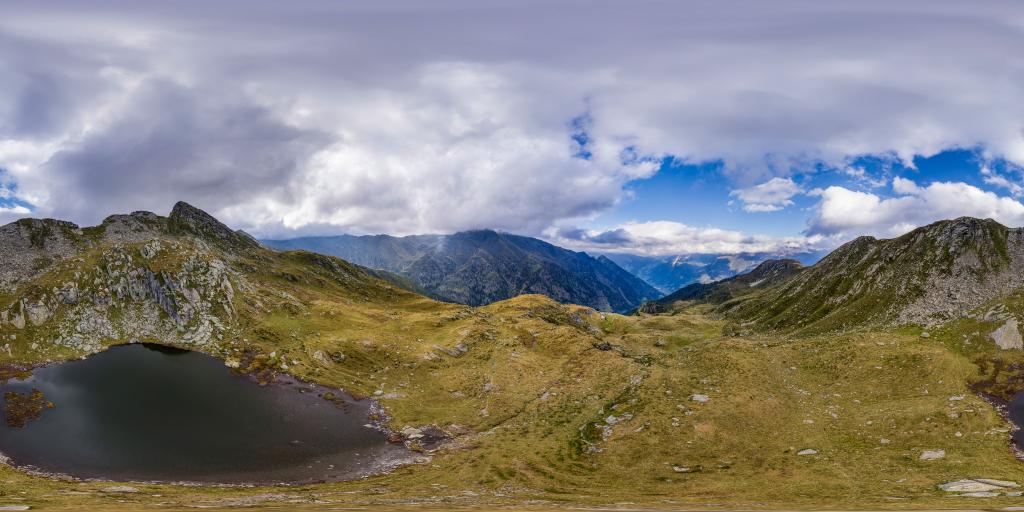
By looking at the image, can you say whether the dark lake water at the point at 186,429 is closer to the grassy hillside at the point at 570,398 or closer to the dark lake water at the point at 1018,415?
the grassy hillside at the point at 570,398

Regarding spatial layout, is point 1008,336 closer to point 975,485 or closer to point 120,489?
point 975,485

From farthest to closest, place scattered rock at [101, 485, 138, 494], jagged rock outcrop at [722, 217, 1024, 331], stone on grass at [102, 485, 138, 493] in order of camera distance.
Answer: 1. jagged rock outcrop at [722, 217, 1024, 331]
2. stone on grass at [102, 485, 138, 493]
3. scattered rock at [101, 485, 138, 494]

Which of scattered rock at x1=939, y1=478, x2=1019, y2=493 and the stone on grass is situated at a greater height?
the stone on grass

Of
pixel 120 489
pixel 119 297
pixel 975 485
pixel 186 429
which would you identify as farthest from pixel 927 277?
pixel 119 297

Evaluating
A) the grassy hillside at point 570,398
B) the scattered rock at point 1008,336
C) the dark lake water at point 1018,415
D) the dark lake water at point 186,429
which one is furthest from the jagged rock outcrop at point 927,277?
the dark lake water at point 186,429

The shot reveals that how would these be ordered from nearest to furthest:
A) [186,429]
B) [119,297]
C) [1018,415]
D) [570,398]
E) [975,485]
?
[975,485], [1018,415], [186,429], [570,398], [119,297]

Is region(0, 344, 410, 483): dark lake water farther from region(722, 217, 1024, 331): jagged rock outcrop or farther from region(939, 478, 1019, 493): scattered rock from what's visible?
region(722, 217, 1024, 331): jagged rock outcrop

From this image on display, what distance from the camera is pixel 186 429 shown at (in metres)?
70.4

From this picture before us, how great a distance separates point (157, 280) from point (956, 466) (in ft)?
559

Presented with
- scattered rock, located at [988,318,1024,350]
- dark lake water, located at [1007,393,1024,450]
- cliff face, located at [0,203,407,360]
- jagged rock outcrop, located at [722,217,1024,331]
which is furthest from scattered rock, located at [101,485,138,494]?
jagged rock outcrop, located at [722,217,1024,331]

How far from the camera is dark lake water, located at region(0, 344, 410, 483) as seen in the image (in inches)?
2298

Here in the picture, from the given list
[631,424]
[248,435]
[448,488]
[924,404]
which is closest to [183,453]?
[248,435]

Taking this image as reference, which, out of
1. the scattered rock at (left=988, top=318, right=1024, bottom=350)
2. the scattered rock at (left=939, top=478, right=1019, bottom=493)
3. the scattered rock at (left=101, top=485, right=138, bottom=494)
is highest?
the scattered rock at (left=988, top=318, right=1024, bottom=350)

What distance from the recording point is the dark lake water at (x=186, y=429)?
192 feet
